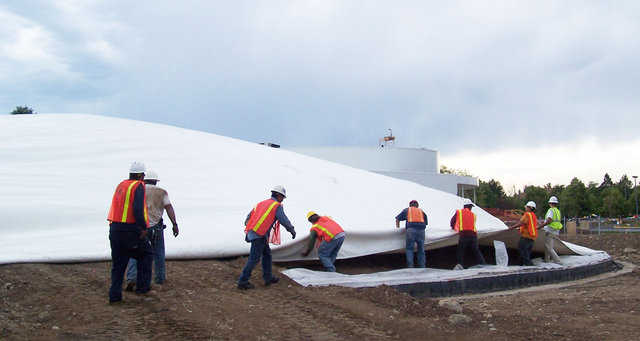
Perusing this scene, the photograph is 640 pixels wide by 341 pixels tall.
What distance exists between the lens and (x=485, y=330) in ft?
18.9

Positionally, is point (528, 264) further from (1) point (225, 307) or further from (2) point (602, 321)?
(1) point (225, 307)

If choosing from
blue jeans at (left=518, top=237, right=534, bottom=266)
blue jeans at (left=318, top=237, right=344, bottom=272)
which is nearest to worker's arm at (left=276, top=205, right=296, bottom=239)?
blue jeans at (left=318, top=237, right=344, bottom=272)

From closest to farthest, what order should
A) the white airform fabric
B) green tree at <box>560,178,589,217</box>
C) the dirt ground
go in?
the dirt ground
the white airform fabric
green tree at <box>560,178,589,217</box>

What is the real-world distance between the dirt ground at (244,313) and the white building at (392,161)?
2264 centimetres

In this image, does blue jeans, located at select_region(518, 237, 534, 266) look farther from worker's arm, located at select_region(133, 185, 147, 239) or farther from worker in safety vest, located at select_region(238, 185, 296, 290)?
worker's arm, located at select_region(133, 185, 147, 239)

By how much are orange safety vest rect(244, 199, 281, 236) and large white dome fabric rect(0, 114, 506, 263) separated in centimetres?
145

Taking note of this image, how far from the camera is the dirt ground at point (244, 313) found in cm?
507

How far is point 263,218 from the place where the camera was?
7.02m

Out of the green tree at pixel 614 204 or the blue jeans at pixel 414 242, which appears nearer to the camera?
the blue jeans at pixel 414 242

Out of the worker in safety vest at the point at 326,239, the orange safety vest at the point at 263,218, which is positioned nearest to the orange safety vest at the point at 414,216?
the worker in safety vest at the point at 326,239

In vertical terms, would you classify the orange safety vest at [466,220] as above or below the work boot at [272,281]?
above

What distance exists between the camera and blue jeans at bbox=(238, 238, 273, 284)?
6.93 meters

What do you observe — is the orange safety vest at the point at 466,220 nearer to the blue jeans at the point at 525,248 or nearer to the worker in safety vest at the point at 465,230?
the worker in safety vest at the point at 465,230

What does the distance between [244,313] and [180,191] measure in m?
4.44
